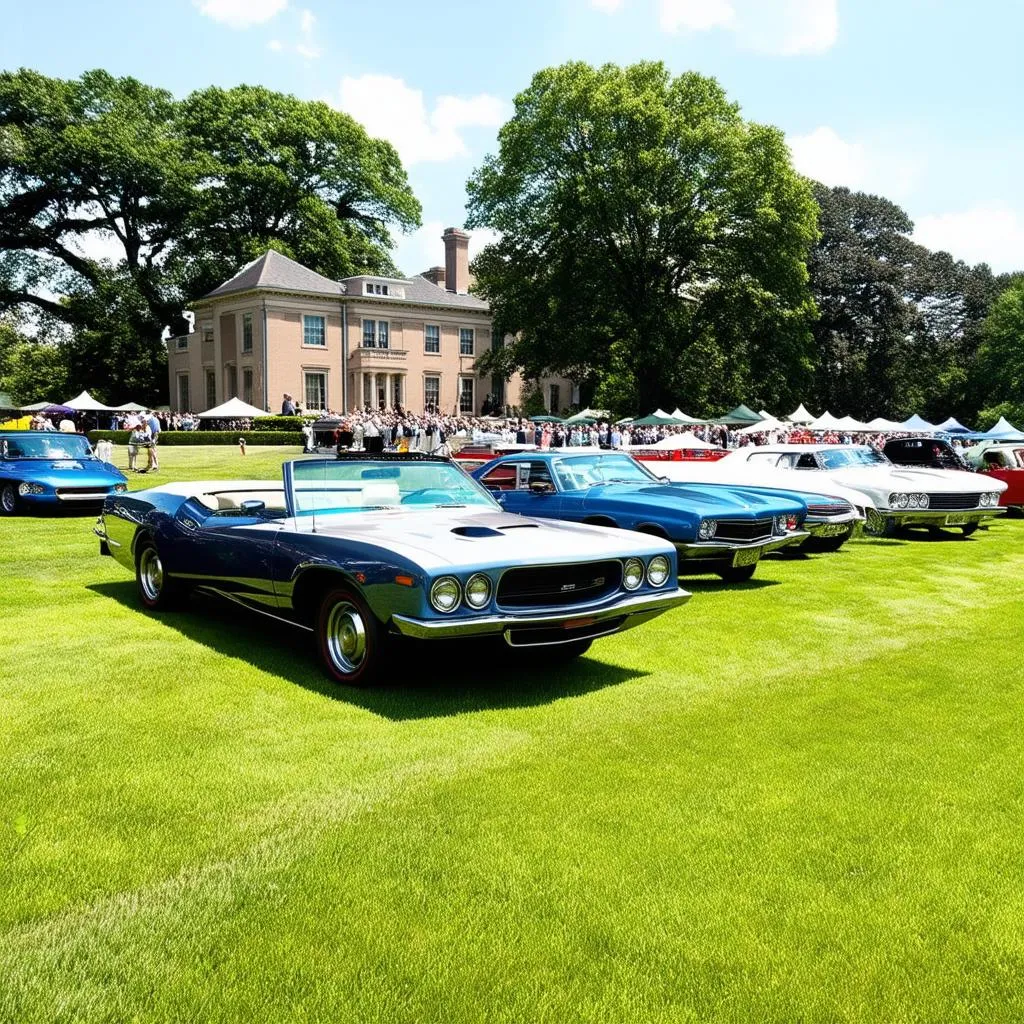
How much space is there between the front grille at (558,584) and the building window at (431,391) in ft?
181

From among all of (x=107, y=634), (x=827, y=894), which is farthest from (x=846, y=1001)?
(x=107, y=634)

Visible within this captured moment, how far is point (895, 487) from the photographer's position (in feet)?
47.7

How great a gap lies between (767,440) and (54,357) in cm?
5234

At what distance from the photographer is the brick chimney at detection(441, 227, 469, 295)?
6556 cm

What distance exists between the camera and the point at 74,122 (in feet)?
181

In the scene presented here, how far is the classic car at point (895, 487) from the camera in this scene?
14.5 m

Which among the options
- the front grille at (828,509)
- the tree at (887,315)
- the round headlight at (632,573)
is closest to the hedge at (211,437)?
the front grille at (828,509)

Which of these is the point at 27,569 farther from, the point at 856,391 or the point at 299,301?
the point at 856,391

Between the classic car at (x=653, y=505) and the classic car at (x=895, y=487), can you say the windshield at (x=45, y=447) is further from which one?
the classic car at (x=895, y=487)

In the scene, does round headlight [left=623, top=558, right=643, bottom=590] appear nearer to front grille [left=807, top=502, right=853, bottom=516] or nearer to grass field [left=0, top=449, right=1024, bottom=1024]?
grass field [left=0, top=449, right=1024, bottom=1024]

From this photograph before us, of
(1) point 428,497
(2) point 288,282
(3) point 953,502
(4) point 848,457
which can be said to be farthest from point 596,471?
(2) point 288,282

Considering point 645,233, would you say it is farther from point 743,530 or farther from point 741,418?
point 743,530

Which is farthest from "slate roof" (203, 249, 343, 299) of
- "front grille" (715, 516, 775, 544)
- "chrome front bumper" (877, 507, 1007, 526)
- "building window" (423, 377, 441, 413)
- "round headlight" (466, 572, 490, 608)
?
"round headlight" (466, 572, 490, 608)

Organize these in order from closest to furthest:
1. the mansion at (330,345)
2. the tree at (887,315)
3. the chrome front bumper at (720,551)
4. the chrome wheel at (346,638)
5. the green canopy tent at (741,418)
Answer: the chrome wheel at (346,638) → the chrome front bumper at (720,551) → the green canopy tent at (741,418) → the mansion at (330,345) → the tree at (887,315)
